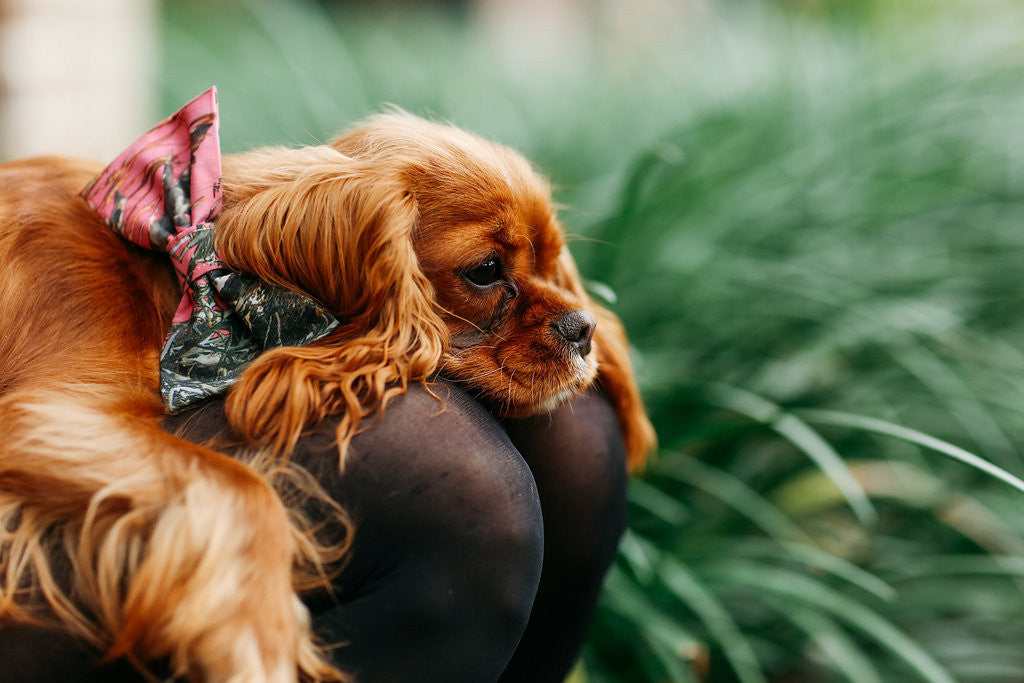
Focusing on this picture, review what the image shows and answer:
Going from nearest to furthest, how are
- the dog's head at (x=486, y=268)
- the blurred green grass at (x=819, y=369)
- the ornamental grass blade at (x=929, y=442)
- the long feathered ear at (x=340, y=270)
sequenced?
the long feathered ear at (x=340, y=270) < the dog's head at (x=486, y=268) < the ornamental grass blade at (x=929, y=442) < the blurred green grass at (x=819, y=369)

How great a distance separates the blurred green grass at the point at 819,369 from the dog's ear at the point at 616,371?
0.66 feet

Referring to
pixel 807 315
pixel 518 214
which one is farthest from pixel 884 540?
pixel 518 214

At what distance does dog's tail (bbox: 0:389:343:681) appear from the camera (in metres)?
0.92

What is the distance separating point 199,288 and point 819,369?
1802 millimetres

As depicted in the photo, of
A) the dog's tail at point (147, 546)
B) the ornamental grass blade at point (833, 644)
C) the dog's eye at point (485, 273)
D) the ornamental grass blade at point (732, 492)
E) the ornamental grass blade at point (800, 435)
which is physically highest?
the dog's eye at point (485, 273)

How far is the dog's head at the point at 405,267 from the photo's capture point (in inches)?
42.4

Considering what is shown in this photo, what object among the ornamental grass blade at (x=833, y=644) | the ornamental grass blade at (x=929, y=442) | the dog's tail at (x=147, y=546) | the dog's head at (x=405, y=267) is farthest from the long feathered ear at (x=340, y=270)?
the ornamental grass blade at (x=833, y=644)

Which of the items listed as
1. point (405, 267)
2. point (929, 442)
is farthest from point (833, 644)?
point (405, 267)

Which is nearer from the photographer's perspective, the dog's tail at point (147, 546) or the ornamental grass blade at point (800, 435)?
the dog's tail at point (147, 546)

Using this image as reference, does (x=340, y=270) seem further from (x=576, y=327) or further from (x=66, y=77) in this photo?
(x=66, y=77)

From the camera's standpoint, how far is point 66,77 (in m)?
2.83

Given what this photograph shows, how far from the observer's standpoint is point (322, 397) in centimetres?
106

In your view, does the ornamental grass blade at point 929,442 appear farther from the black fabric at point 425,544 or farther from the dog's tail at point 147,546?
the dog's tail at point 147,546

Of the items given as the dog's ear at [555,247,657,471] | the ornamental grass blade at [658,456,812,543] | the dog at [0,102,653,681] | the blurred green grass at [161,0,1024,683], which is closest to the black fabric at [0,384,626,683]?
the dog at [0,102,653,681]
